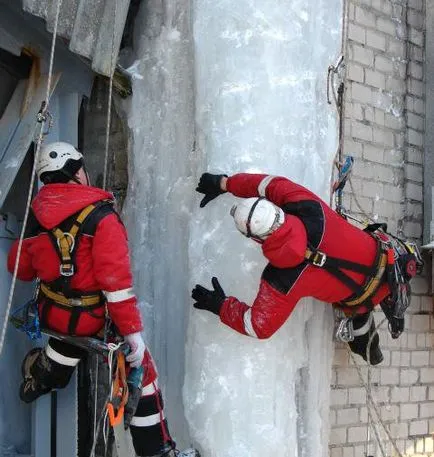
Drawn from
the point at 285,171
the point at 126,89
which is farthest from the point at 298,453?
the point at 126,89

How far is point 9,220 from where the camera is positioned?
3.94m

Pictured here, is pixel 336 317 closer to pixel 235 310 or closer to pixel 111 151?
pixel 235 310

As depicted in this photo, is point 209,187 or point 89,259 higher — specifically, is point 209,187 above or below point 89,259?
above

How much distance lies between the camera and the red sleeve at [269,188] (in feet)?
11.2

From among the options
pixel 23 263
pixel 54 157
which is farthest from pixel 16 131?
pixel 23 263

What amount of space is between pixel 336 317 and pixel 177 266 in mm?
813

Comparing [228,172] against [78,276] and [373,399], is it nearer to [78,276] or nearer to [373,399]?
[78,276]

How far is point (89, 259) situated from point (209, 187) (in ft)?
2.12

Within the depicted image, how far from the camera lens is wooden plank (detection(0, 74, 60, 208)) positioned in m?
3.82

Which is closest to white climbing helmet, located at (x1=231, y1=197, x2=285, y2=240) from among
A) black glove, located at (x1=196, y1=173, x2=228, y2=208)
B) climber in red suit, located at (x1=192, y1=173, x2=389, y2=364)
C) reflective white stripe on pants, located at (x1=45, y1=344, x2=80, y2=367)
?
climber in red suit, located at (x1=192, y1=173, x2=389, y2=364)

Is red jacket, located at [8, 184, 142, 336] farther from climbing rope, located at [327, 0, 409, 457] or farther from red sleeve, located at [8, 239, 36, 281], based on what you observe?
climbing rope, located at [327, 0, 409, 457]

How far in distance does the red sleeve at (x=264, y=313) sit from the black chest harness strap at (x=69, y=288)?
58 cm

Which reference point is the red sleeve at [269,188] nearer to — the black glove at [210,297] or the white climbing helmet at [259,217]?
the white climbing helmet at [259,217]

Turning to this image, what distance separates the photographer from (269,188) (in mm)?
3461
